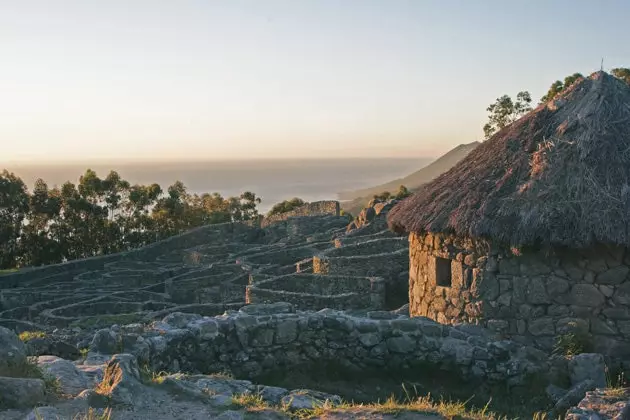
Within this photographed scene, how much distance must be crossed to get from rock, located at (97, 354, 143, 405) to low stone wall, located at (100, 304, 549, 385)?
200cm

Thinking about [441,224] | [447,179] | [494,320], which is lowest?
[494,320]

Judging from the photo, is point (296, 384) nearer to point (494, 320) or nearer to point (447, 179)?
point (494, 320)

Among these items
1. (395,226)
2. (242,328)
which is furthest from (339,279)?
(242,328)

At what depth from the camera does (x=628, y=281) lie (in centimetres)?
956

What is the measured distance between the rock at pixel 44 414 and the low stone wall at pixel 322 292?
9843 mm

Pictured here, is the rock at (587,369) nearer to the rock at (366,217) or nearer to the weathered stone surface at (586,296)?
the weathered stone surface at (586,296)

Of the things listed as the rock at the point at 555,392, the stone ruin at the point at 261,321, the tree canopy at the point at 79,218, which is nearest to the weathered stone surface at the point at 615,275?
the stone ruin at the point at 261,321

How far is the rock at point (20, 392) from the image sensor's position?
17.9ft

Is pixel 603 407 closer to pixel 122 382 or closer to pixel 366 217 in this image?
pixel 122 382

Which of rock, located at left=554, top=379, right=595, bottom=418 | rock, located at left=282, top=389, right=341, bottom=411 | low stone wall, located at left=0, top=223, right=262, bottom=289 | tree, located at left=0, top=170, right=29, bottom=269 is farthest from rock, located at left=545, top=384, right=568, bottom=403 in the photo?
tree, located at left=0, top=170, right=29, bottom=269

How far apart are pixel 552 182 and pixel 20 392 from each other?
8.05 meters

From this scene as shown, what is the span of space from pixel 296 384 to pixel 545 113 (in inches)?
256

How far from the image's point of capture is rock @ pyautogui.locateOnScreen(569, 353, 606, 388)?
329 inches

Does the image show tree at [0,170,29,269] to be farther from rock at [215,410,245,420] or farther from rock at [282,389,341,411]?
rock at [215,410,245,420]
